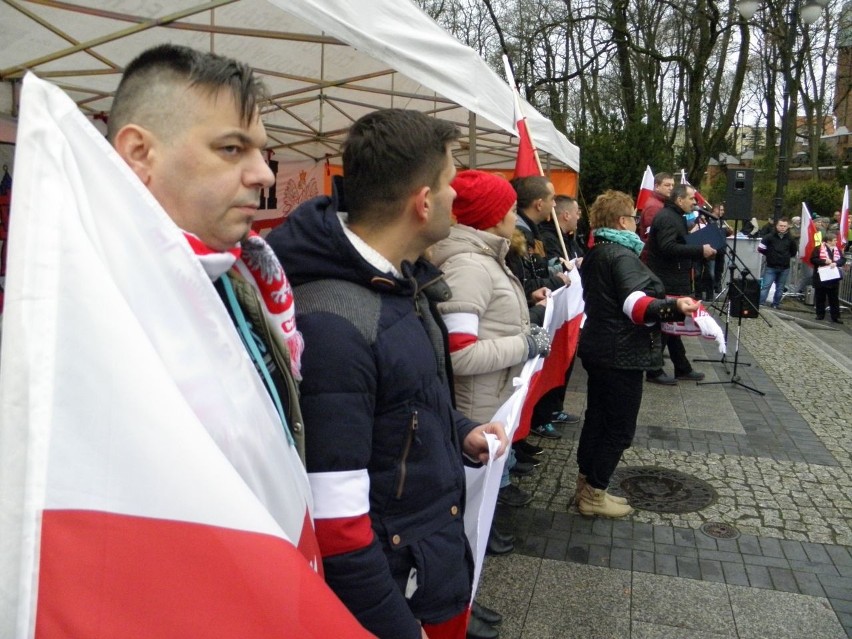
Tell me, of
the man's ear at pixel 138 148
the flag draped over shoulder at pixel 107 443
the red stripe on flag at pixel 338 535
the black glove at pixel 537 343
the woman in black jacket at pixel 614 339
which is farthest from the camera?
the woman in black jacket at pixel 614 339

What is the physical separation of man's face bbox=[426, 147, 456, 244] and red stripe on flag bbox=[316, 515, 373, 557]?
734mm

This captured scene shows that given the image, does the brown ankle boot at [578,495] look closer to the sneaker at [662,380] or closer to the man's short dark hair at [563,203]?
the man's short dark hair at [563,203]

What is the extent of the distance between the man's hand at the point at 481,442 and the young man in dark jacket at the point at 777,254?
14695 mm

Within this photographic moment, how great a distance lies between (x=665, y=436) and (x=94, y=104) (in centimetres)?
570

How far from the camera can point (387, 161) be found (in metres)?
1.77

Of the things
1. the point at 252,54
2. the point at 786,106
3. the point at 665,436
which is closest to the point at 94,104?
the point at 252,54

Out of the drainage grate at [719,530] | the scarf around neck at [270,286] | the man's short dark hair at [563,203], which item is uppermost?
the man's short dark hair at [563,203]

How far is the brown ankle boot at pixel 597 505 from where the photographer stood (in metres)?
4.50

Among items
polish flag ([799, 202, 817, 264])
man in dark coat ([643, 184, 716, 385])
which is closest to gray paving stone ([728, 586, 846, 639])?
man in dark coat ([643, 184, 716, 385])

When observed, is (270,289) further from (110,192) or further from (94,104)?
(94,104)

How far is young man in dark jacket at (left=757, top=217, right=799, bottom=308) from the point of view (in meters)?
15.2

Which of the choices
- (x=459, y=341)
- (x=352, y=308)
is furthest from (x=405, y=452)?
(x=459, y=341)

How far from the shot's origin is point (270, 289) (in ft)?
4.72

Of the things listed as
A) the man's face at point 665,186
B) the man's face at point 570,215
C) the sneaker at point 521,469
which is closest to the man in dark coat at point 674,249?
the man's face at point 665,186
